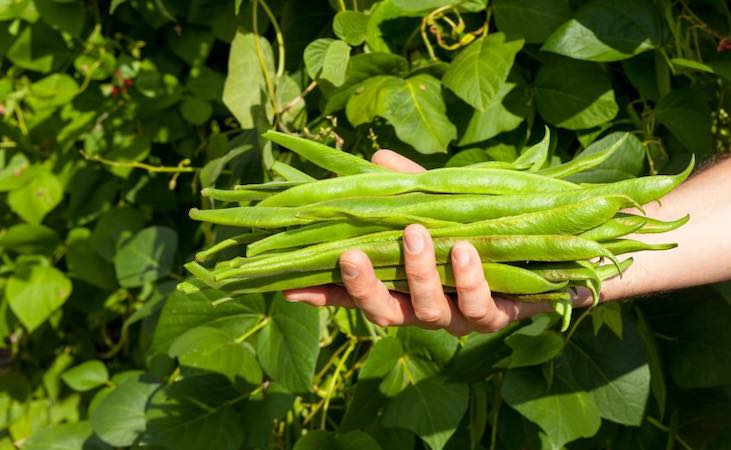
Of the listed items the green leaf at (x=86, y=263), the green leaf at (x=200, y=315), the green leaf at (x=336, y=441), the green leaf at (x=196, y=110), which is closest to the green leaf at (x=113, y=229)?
the green leaf at (x=86, y=263)

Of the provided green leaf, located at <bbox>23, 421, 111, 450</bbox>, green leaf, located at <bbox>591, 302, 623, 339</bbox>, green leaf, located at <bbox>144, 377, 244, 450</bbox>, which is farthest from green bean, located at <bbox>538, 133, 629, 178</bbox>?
green leaf, located at <bbox>23, 421, 111, 450</bbox>

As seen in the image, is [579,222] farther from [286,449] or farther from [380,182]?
[286,449]

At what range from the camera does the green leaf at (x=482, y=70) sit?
4.62 feet

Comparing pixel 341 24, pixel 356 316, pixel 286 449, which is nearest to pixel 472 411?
pixel 356 316

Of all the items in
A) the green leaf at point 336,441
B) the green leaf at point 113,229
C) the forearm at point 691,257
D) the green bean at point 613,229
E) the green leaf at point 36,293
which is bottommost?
the green leaf at point 36,293

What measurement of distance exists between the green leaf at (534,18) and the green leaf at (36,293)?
1.27m

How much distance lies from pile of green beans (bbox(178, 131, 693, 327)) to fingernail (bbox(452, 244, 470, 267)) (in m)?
0.03

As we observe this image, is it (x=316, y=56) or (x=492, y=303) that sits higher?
(x=316, y=56)

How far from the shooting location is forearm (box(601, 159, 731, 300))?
129cm

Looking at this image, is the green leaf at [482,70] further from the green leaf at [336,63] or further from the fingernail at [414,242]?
the fingernail at [414,242]

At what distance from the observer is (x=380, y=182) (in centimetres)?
114

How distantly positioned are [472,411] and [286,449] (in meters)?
0.40

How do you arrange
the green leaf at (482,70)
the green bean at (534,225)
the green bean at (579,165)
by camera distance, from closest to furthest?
the green bean at (534,225) < the green bean at (579,165) < the green leaf at (482,70)

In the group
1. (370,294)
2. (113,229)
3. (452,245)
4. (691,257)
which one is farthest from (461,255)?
(113,229)
